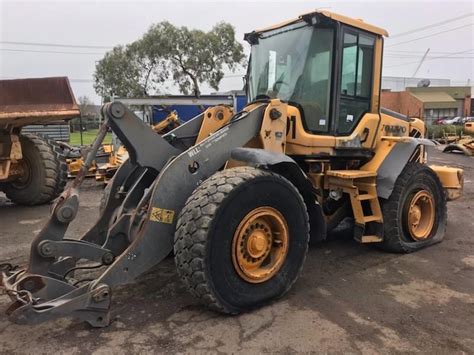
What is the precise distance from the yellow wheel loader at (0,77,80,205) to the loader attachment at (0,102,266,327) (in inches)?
159

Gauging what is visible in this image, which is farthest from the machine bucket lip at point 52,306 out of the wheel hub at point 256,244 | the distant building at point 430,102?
the distant building at point 430,102

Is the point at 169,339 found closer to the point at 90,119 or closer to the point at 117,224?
the point at 117,224

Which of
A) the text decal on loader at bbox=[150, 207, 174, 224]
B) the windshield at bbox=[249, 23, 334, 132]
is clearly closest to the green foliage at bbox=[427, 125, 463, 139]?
the windshield at bbox=[249, 23, 334, 132]

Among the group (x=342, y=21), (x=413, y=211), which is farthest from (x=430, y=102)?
(x=342, y=21)

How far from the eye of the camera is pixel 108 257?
3.80 meters


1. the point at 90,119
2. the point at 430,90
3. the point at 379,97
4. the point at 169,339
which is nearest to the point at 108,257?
the point at 169,339

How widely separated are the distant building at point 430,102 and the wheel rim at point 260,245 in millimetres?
45100

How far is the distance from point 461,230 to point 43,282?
18.7ft

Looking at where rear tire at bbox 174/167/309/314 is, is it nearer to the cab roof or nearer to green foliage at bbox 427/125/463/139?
the cab roof

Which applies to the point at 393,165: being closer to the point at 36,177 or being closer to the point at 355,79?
the point at 355,79

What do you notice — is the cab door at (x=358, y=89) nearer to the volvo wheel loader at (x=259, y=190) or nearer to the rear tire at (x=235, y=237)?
the volvo wheel loader at (x=259, y=190)

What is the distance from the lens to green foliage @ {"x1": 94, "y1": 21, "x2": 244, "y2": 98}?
35562mm

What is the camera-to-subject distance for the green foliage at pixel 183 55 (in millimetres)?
35562

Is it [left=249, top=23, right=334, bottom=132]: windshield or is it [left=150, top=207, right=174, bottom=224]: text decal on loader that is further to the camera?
[left=249, top=23, right=334, bottom=132]: windshield
